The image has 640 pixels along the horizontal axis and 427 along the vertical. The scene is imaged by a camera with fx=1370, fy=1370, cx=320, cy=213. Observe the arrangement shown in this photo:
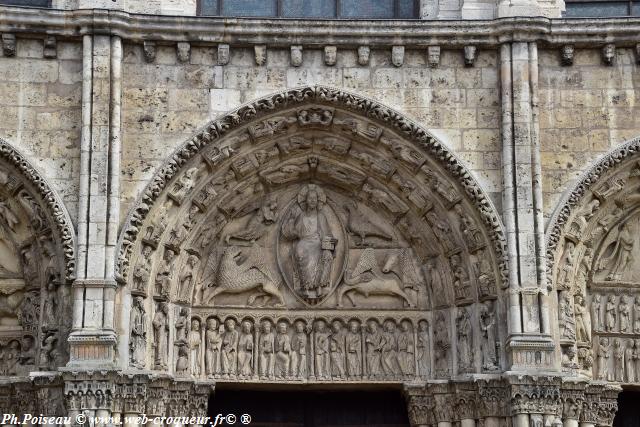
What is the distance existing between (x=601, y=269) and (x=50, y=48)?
6.11 m

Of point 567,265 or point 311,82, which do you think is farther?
point 311,82

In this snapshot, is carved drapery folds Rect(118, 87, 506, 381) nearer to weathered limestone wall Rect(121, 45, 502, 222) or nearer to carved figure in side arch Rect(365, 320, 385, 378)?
carved figure in side arch Rect(365, 320, 385, 378)

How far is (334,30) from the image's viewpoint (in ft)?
45.7

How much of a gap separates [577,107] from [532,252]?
166cm

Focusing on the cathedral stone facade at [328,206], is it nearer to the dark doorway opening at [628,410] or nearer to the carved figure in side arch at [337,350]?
the carved figure in side arch at [337,350]

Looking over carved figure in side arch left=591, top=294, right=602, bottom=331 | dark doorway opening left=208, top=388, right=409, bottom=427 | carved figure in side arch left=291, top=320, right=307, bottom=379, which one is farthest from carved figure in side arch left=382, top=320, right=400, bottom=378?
carved figure in side arch left=591, top=294, right=602, bottom=331

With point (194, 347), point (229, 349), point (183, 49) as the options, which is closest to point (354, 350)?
point (229, 349)

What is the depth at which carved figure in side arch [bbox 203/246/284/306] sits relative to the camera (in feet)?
46.7

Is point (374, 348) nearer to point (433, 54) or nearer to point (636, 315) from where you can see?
point (636, 315)

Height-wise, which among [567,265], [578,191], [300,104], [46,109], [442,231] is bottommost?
[567,265]

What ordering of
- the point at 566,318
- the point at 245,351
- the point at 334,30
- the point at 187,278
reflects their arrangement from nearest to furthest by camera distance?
the point at 566,318 < the point at 334,30 < the point at 187,278 < the point at 245,351

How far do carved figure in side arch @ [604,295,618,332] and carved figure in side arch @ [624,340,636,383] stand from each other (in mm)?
260

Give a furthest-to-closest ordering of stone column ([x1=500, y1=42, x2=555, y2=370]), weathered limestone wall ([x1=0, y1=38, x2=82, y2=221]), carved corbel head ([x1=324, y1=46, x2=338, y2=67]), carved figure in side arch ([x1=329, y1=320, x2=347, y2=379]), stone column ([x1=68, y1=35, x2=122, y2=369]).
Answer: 1. carved figure in side arch ([x1=329, y1=320, x2=347, y2=379])
2. carved corbel head ([x1=324, y1=46, x2=338, y2=67])
3. weathered limestone wall ([x1=0, y1=38, x2=82, y2=221])
4. stone column ([x1=500, y1=42, x2=555, y2=370])
5. stone column ([x1=68, y1=35, x2=122, y2=369])

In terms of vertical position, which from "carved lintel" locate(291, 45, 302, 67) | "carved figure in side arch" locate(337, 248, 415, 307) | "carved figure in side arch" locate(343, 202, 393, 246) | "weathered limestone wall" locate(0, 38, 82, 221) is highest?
"carved lintel" locate(291, 45, 302, 67)
